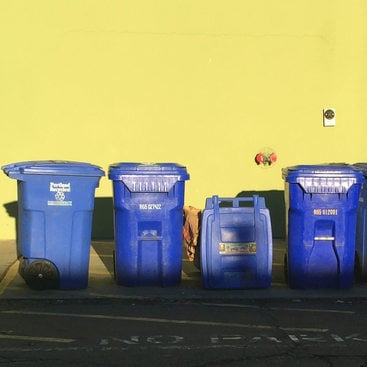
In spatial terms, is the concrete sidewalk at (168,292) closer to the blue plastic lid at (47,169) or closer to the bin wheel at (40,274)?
the bin wheel at (40,274)

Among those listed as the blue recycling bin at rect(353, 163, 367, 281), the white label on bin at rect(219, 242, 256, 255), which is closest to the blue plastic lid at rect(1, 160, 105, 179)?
the white label on bin at rect(219, 242, 256, 255)

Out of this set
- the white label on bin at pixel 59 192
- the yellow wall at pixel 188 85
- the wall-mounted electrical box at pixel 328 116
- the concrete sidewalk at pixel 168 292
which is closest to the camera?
the concrete sidewalk at pixel 168 292

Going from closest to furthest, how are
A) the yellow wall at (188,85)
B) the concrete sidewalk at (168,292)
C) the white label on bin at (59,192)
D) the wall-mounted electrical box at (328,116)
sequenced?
the concrete sidewalk at (168,292)
the white label on bin at (59,192)
the yellow wall at (188,85)
the wall-mounted electrical box at (328,116)

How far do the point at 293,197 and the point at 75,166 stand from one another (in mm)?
2479

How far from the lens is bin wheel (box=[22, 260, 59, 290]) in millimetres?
7348

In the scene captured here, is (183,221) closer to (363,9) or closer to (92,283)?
(92,283)

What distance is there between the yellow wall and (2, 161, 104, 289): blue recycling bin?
152 inches

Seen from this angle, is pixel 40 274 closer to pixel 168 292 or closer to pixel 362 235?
pixel 168 292

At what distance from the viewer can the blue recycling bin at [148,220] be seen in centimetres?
743

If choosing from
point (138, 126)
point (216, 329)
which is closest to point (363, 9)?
point (138, 126)

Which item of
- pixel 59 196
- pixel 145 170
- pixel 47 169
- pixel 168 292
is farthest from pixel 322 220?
pixel 47 169

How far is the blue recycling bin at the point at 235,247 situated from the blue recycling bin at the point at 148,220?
377 millimetres

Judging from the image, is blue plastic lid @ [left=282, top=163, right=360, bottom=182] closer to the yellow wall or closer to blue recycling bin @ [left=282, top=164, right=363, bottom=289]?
blue recycling bin @ [left=282, top=164, right=363, bottom=289]

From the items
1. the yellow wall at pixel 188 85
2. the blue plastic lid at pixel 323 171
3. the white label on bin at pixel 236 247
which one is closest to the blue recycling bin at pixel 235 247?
the white label on bin at pixel 236 247
